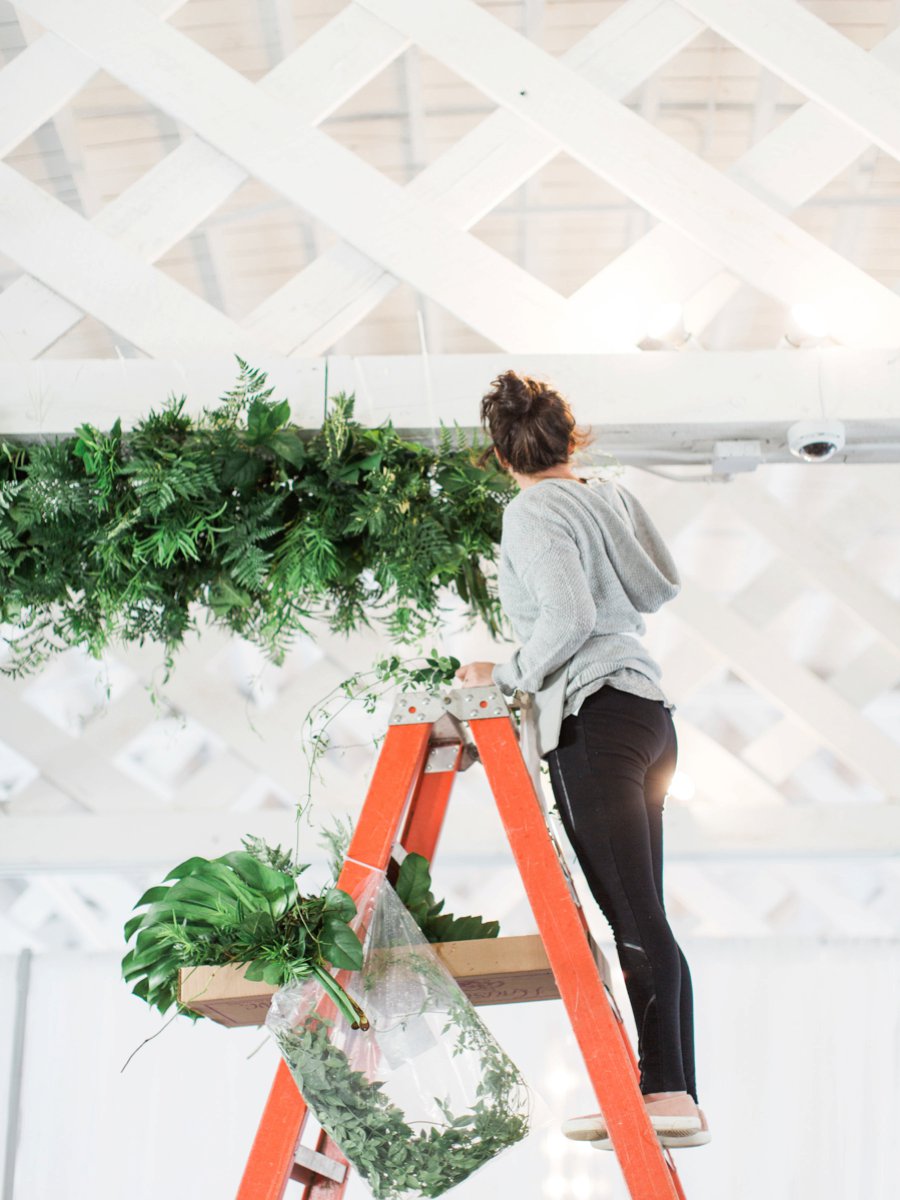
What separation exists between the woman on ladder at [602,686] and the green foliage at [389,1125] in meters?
0.14

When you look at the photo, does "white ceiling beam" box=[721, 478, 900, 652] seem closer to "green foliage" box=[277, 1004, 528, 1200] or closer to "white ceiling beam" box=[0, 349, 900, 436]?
"white ceiling beam" box=[0, 349, 900, 436]

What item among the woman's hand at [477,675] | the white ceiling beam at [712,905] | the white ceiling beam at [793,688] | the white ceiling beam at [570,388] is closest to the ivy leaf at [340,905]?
A: the woman's hand at [477,675]

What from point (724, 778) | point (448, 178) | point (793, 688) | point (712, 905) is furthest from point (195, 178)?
point (712, 905)

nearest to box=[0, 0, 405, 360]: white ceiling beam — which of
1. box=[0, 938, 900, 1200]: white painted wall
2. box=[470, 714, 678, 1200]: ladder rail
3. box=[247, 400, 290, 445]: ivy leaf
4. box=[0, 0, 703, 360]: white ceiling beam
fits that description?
box=[0, 0, 703, 360]: white ceiling beam

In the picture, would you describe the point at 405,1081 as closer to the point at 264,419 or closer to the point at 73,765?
the point at 264,419

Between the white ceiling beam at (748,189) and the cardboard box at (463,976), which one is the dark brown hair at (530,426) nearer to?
the white ceiling beam at (748,189)

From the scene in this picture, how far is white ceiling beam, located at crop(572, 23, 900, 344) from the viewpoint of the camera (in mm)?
2240

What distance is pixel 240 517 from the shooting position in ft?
7.13

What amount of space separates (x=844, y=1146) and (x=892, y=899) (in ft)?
3.16

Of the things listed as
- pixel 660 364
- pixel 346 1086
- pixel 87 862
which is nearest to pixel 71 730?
pixel 87 862

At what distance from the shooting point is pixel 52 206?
2.32 m

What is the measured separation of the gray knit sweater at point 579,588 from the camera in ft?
5.34

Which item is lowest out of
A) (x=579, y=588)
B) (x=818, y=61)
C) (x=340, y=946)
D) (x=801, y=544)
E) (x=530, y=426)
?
(x=340, y=946)

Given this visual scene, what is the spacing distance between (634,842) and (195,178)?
1.53 meters
